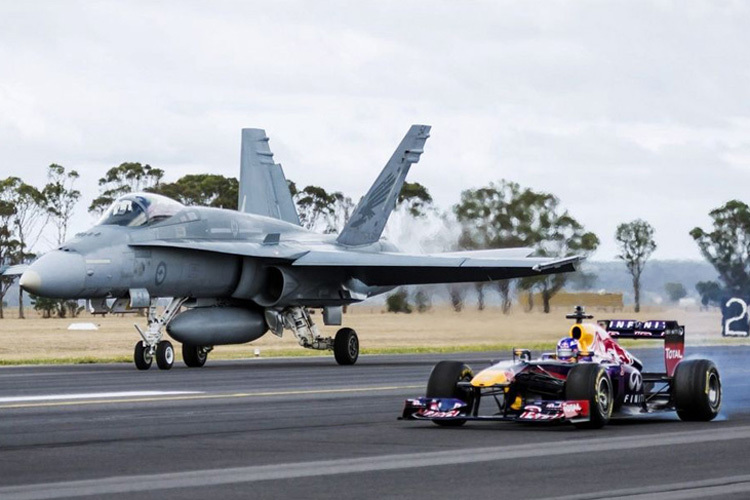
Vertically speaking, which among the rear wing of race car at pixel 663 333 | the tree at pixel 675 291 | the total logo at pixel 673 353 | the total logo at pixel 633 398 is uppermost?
the tree at pixel 675 291

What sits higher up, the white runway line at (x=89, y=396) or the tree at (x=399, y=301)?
the tree at (x=399, y=301)

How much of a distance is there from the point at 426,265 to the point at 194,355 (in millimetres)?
5743

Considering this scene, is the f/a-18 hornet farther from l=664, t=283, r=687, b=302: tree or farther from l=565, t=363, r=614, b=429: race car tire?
l=565, t=363, r=614, b=429: race car tire

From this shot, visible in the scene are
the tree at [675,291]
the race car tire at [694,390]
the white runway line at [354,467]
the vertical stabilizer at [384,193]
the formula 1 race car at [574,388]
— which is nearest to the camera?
the white runway line at [354,467]

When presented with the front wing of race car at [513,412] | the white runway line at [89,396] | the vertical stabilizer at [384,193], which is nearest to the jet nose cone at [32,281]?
the white runway line at [89,396]

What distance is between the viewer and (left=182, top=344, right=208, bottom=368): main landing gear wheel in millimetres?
30922

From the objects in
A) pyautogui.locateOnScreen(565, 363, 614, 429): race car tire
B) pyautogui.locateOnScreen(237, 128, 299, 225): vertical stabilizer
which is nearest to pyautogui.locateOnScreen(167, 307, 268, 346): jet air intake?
pyautogui.locateOnScreen(237, 128, 299, 225): vertical stabilizer

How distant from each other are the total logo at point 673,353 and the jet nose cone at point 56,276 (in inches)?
586

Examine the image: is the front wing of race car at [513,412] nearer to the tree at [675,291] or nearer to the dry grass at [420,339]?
the tree at [675,291]

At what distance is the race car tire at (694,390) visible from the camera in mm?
14733

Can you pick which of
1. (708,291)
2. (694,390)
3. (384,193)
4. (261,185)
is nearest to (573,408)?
(694,390)

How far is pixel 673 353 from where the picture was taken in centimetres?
1573

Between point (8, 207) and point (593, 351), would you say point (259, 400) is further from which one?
point (8, 207)

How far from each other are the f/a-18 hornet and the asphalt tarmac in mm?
8077
